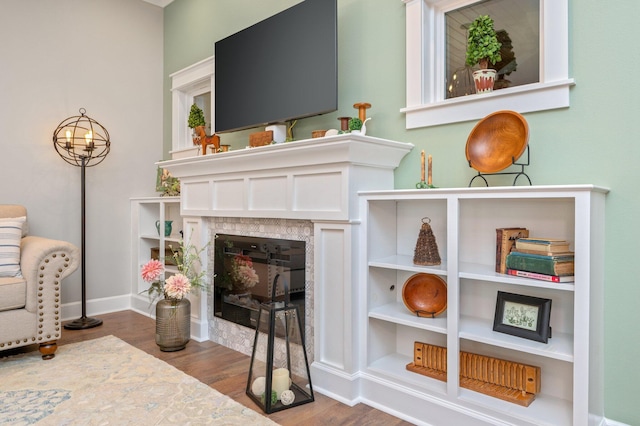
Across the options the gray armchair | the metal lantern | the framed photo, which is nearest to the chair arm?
the gray armchair

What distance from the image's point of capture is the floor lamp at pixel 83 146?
363 cm

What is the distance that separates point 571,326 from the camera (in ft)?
6.00

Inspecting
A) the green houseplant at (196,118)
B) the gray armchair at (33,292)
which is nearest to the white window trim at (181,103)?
the green houseplant at (196,118)

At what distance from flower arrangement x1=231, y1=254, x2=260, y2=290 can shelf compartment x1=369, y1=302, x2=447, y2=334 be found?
0.95m

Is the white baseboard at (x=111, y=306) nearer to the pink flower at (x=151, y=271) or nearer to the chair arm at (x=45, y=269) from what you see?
the pink flower at (x=151, y=271)

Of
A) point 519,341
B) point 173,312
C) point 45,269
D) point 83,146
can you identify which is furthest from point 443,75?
point 83,146

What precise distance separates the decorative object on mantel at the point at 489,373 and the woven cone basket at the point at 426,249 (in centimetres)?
45

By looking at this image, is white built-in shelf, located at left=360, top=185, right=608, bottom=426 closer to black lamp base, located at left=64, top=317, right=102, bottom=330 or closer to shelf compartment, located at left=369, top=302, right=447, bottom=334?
shelf compartment, located at left=369, top=302, right=447, bottom=334

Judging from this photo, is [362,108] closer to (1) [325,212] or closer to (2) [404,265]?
(1) [325,212]

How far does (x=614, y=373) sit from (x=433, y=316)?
2.43ft

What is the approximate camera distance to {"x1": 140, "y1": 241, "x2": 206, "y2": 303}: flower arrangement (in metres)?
2.87

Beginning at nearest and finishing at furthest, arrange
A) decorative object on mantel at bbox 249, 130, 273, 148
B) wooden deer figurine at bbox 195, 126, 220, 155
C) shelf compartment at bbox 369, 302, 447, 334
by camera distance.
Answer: shelf compartment at bbox 369, 302, 447, 334, decorative object on mantel at bbox 249, 130, 273, 148, wooden deer figurine at bbox 195, 126, 220, 155

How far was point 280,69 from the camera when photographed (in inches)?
107

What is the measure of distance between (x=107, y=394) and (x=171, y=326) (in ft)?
2.33
